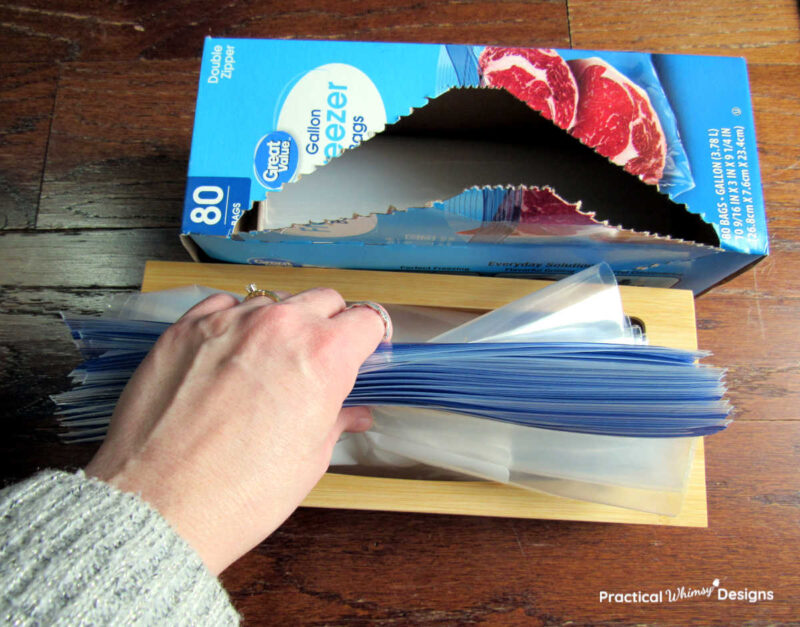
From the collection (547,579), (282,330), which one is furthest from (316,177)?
(547,579)

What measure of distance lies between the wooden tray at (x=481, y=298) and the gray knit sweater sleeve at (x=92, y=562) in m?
0.28

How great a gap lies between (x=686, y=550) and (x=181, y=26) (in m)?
0.95

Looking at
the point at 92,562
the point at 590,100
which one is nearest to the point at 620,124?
the point at 590,100

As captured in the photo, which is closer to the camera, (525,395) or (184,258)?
(525,395)

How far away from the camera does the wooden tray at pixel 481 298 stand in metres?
0.56

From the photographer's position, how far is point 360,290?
58cm

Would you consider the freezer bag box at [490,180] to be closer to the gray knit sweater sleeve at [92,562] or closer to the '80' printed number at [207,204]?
the '80' printed number at [207,204]

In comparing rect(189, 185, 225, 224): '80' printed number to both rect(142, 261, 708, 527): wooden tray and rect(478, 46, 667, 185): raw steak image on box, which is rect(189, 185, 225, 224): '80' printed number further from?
rect(478, 46, 667, 185): raw steak image on box

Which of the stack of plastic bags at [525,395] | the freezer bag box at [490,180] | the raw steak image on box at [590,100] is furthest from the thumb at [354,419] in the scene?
the raw steak image on box at [590,100]

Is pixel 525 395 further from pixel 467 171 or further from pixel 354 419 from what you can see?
pixel 467 171

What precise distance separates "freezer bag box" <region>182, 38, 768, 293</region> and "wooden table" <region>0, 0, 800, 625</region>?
0.24 m

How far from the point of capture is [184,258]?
734 mm

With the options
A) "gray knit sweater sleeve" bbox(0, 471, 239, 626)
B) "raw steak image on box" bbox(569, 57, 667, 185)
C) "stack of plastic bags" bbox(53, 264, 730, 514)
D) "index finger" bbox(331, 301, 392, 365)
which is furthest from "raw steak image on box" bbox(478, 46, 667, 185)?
"gray knit sweater sleeve" bbox(0, 471, 239, 626)

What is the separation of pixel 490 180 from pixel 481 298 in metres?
0.13
